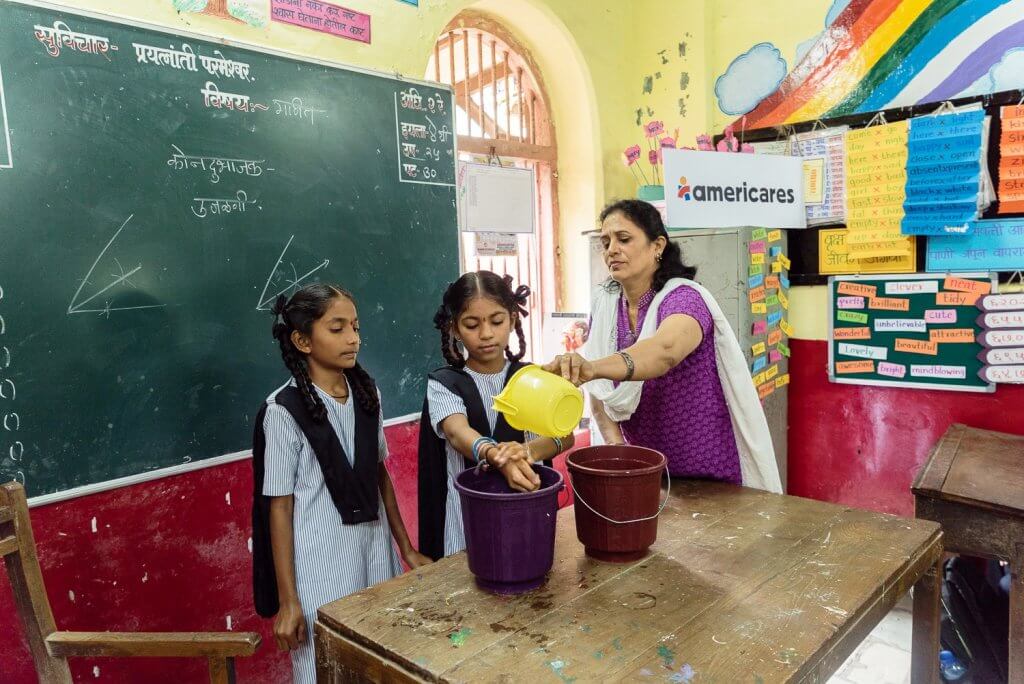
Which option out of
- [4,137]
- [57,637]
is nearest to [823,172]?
[4,137]

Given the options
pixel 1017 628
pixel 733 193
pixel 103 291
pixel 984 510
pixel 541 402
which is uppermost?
pixel 733 193

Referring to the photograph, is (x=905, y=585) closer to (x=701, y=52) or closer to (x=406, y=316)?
(x=406, y=316)

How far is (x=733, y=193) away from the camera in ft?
9.35

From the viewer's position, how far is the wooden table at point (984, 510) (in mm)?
1917

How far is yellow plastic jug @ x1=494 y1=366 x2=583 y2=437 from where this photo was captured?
3.99 ft

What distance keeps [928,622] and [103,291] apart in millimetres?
2263

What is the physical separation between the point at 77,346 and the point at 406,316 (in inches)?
42.7

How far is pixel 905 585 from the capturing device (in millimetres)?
1312

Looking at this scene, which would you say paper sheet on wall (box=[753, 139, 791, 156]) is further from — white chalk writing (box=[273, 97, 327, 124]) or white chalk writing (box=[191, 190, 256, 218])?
white chalk writing (box=[191, 190, 256, 218])

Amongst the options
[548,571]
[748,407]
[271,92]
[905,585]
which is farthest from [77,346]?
[905,585]

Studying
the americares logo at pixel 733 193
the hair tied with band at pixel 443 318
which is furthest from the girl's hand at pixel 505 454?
the americares logo at pixel 733 193

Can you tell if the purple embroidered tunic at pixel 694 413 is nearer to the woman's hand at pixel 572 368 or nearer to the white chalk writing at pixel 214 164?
the woman's hand at pixel 572 368

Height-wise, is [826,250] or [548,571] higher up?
[826,250]

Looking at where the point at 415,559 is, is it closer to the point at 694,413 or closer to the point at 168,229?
the point at 694,413
